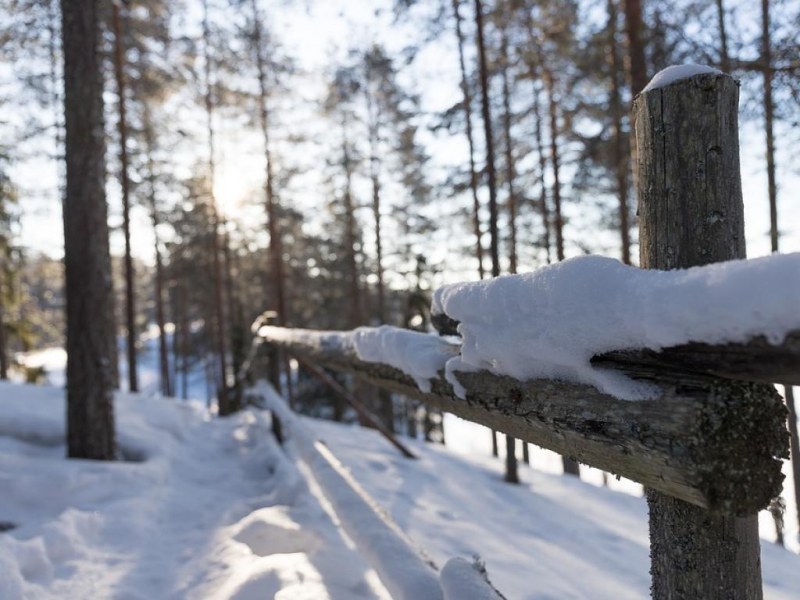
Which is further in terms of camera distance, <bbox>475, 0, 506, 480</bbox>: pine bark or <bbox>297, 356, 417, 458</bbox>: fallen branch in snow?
<bbox>475, 0, 506, 480</bbox>: pine bark

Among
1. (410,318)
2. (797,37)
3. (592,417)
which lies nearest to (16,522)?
(592,417)

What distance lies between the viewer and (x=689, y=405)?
110 cm

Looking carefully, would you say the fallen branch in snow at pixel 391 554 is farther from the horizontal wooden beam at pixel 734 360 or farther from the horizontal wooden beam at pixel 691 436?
the horizontal wooden beam at pixel 734 360

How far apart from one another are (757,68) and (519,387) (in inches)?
194

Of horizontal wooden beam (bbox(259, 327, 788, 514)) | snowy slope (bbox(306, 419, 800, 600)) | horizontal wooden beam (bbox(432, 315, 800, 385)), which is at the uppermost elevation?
horizontal wooden beam (bbox(432, 315, 800, 385))

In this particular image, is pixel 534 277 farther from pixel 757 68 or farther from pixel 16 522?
pixel 757 68

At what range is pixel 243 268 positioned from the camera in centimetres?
2138

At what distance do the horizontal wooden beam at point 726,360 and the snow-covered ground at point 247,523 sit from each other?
225cm

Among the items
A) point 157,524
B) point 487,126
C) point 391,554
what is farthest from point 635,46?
point 157,524

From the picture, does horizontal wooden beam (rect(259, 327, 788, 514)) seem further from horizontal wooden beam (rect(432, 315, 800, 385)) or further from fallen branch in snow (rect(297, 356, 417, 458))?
fallen branch in snow (rect(297, 356, 417, 458))

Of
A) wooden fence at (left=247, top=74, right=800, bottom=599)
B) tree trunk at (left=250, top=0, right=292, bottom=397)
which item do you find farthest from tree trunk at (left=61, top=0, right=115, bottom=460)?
tree trunk at (left=250, top=0, right=292, bottom=397)

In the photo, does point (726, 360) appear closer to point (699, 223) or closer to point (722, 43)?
point (699, 223)

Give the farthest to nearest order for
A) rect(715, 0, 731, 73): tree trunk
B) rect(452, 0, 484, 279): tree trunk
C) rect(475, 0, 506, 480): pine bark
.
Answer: rect(452, 0, 484, 279): tree trunk, rect(475, 0, 506, 480): pine bark, rect(715, 0, 731, 73): tree trunk

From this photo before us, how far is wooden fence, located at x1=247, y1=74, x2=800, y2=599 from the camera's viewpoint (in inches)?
43.2
